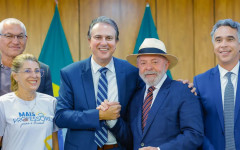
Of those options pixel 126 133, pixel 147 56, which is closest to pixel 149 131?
pixel 126 133

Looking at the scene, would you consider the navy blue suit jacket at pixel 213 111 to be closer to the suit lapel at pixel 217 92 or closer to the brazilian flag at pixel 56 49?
the suit lapel at pixel 217 92

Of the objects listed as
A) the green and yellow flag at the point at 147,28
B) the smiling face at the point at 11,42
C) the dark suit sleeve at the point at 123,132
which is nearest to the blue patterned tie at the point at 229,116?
the dark suit sleeve at the point at 123,132

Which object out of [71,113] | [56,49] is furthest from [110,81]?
[56,49]

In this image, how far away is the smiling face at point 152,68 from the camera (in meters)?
2.04

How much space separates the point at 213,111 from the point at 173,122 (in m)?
0.40

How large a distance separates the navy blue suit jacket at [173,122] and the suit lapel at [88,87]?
356 millimetres

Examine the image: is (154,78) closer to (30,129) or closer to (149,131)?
(149,131)

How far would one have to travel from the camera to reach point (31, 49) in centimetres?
433

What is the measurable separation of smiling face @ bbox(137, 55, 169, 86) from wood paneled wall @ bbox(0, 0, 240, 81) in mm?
2338

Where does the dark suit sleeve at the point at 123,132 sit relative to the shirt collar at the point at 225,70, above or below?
below

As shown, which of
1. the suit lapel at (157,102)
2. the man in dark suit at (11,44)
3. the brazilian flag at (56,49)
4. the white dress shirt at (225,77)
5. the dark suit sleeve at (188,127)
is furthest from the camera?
the brazilian flag at (56,49)

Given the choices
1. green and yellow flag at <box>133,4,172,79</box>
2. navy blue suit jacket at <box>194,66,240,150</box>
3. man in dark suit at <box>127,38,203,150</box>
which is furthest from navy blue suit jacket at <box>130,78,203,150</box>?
green and yellow flag at <box>133,4,172,79</box>

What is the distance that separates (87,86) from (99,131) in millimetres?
334

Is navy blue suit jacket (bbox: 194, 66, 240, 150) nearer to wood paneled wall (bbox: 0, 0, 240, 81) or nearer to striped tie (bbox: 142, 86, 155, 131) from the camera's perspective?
striped tie (bbox: 142, 86, 155, 131)
